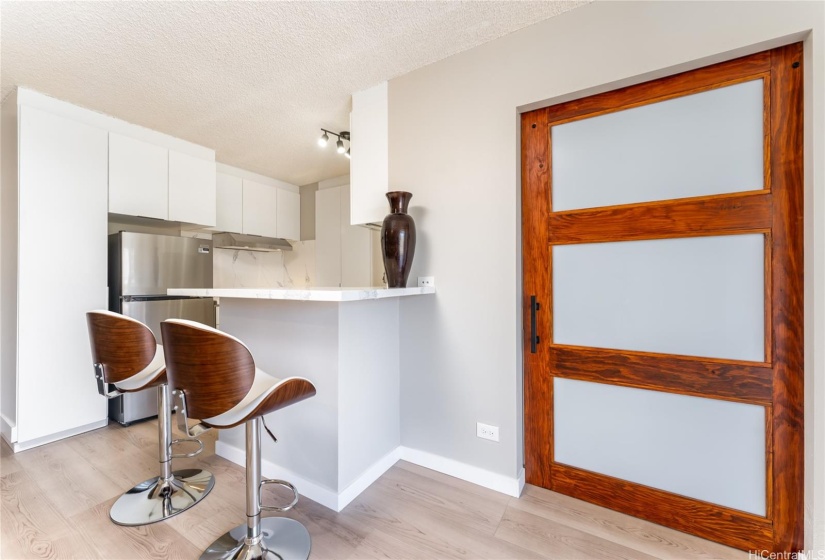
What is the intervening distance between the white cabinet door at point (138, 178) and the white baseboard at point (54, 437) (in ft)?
5.56

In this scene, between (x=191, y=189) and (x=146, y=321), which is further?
(x=191, y=189)

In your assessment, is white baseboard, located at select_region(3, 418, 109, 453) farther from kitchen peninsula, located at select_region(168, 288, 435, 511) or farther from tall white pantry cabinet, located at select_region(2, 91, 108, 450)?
kitchen peninsula, located at select_region(168, 288, 435, 511)

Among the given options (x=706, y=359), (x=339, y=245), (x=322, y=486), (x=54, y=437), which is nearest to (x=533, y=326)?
(x=706, y=359)

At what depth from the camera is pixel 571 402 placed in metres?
1.84

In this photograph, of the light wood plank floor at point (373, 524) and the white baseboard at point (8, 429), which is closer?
the light wood plank floor at point (373, 524)

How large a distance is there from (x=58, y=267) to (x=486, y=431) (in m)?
3.19

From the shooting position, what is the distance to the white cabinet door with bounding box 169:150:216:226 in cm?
319

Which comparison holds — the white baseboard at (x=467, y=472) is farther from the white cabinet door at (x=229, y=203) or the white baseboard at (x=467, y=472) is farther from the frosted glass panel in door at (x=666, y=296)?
the white cabinet door at (x=229, y=203)

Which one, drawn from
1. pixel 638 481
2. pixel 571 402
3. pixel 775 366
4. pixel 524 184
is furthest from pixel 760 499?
pixel 524 184

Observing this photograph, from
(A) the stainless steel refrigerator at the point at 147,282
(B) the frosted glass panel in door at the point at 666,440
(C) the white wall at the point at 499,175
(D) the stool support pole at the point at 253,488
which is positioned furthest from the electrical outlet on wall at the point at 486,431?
(A) the stainless steel refrigerator at the point at 147,282

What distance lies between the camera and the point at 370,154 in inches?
95.9

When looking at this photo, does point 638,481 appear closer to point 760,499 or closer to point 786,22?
point 760,499

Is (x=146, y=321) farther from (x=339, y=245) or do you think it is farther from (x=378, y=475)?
(x=378, y=475)

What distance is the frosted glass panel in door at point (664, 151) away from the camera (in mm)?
1457
